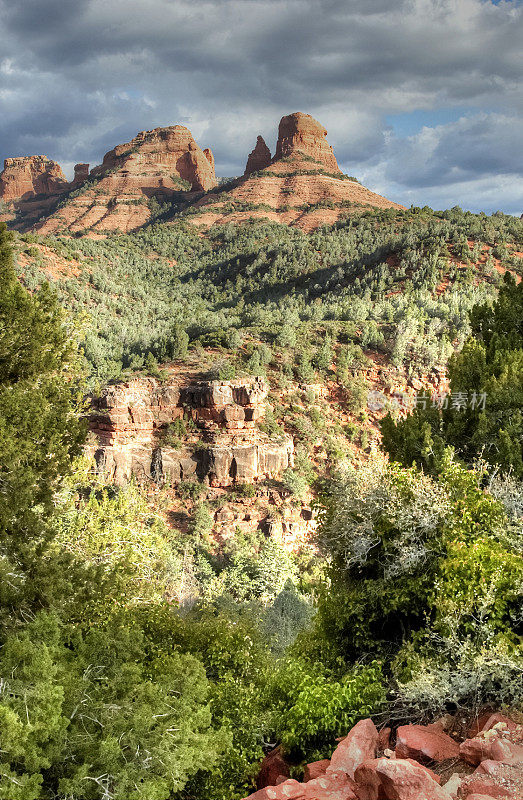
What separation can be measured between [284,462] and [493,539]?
26.3m

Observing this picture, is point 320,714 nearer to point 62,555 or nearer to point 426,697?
point 426,697

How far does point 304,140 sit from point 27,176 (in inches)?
3353

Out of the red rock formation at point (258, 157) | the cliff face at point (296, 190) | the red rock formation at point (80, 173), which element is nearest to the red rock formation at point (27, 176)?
the red rock formation at point (80, 173)

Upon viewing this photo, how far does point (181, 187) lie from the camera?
121 m

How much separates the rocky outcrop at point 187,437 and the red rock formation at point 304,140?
93771 millimetres

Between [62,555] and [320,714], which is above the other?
[62,555]

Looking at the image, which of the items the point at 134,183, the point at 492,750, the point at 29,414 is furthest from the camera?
the point at 134,183

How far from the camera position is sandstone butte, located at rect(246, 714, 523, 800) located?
442 centimetres

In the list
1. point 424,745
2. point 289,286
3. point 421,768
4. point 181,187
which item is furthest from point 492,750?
point 181,187

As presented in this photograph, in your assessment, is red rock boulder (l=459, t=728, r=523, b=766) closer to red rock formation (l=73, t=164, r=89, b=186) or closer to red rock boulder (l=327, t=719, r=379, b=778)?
red rock boulder (l=327, t=719, r=379, b=778)

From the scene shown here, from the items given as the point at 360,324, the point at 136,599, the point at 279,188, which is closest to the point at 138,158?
the point at 279,188

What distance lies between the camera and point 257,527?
30922 millimetres

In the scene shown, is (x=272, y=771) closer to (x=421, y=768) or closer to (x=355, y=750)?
(x=355, y=750)

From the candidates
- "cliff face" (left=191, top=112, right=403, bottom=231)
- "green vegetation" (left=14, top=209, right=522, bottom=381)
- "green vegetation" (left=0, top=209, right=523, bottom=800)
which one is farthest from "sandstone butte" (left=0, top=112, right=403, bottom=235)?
"green vegetation" (left=0, top=209, right=523, bottom=800)
